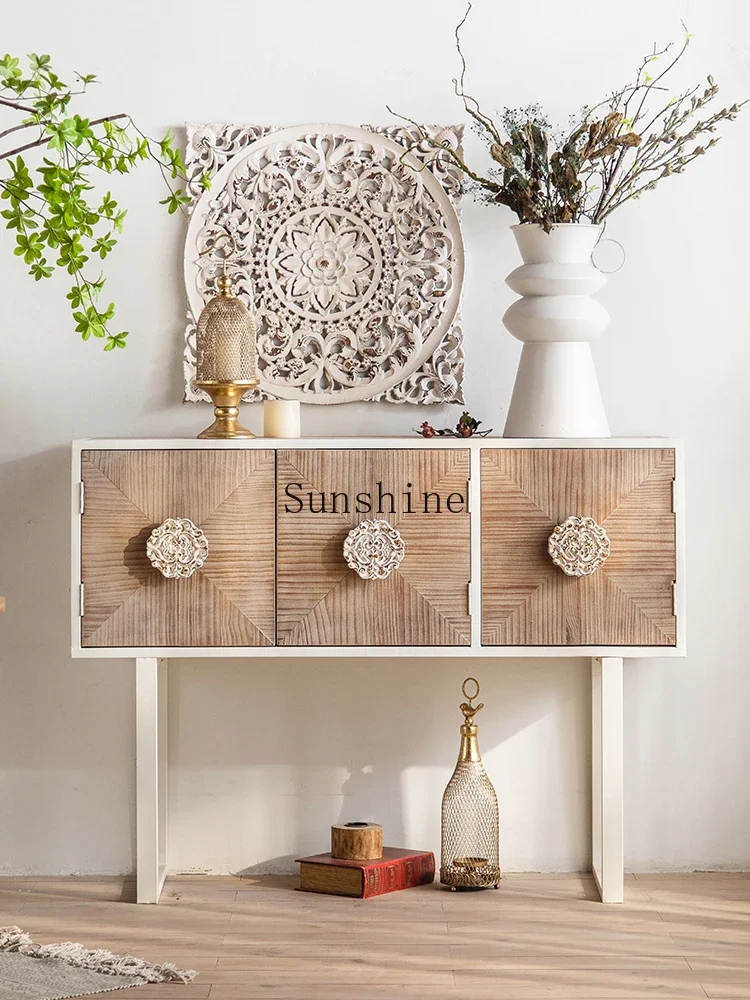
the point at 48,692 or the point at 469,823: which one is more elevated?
the point at 48,692

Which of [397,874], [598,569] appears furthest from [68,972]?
[598,569]

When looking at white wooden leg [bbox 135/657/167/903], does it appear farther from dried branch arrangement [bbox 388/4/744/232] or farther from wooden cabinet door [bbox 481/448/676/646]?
dried branch arrangement [bbox 388/4/744/232]

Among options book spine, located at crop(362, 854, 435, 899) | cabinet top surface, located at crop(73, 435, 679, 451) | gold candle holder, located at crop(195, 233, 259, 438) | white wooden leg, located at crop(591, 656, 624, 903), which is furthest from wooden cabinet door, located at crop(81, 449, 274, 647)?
white wooden leg, located at crop(591, 656, 624, 903)

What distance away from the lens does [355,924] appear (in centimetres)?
232

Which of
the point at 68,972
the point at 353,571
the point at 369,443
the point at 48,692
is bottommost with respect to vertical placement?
the point at 68,972

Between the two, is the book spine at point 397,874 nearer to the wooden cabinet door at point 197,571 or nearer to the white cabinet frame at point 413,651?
the white cabinet frame at point 413,651

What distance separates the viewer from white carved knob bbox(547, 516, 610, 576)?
7.64 ft

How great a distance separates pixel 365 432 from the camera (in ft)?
8.96

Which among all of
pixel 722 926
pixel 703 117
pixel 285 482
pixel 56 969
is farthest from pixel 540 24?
pixel 56 969

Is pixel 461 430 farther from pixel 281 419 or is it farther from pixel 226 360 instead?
pixel 226 360

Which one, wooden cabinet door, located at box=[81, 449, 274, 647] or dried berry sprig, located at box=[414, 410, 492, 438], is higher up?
dried berry sprig, located at box=[414, 410, 492, 438]

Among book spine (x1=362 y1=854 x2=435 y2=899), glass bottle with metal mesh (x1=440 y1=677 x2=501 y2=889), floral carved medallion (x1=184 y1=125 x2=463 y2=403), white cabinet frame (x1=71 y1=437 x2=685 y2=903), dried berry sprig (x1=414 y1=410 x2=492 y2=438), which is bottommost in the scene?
book spine (x1=362 y1=854 x2=435 y2=899)

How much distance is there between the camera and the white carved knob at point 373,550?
2.33 meters

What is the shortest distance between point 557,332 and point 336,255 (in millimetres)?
559
